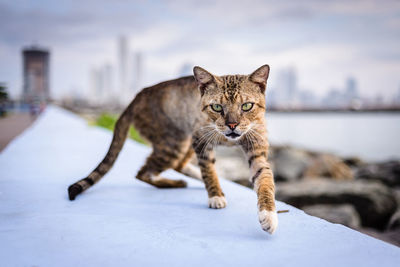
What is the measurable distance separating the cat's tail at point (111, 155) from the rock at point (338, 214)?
319 centimetres

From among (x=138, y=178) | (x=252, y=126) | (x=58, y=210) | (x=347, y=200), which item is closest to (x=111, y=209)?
(x=58, y=210)

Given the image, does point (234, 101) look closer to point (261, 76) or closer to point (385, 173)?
point (261, 76)

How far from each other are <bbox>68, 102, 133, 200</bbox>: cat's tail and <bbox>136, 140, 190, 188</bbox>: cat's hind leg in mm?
308

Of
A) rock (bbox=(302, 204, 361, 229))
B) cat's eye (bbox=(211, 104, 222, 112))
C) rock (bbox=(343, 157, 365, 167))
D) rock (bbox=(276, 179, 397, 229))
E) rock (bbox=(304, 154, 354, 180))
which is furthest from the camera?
rock (bbox=(343, 157, 365, 167))

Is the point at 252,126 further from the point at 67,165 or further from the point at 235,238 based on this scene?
the point at 67,165

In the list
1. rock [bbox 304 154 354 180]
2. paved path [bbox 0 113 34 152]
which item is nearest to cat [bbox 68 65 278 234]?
paved path [bbox 0 113 34 152]

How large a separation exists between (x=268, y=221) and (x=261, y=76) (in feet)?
3.14

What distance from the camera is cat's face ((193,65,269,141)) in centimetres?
214

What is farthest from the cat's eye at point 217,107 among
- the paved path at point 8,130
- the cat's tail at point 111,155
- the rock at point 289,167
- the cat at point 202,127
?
the rock at point 289,167

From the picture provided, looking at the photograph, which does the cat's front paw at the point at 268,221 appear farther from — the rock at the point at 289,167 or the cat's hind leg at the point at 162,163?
the rock at the point at 289,167

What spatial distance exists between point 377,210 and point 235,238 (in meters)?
5.19

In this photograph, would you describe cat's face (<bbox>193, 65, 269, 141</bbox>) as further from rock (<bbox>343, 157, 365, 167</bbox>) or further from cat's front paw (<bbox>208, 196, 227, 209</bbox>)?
rock (<bbox>343, 157, 365, 167</bbox>)

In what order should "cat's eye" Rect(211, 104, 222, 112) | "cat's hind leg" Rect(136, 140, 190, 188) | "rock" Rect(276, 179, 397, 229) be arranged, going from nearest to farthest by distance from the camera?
"cat's eye" Rect(211, 104, 222, 112) → "cat's hind leg" Rect(136, 140, 190, 188) → "rock" Rect(276, 179, 397, 229)

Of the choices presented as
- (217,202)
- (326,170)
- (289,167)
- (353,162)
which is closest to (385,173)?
(326,170)
